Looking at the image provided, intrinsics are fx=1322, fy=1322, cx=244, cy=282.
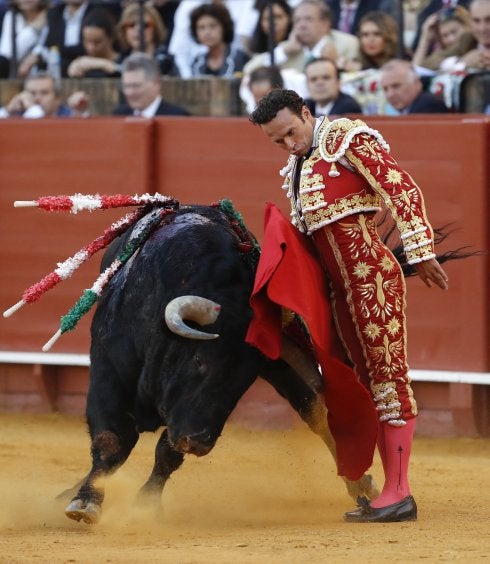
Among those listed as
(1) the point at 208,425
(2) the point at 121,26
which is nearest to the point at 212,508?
(1) the point at 208,425

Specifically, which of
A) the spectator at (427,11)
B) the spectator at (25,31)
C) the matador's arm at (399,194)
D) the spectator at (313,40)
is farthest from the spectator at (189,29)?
the matador's arm at (399,194)

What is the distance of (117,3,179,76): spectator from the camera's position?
28.5 feet

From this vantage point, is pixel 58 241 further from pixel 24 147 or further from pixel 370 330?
pixel 370 330

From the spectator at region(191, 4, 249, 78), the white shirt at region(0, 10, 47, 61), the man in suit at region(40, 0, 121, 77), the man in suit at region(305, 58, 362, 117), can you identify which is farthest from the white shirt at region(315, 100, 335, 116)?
the white shirt at region(0, 10, 47, 61)

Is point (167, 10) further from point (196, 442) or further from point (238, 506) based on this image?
point (196, 442)

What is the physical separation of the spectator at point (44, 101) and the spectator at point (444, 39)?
2.18 metres

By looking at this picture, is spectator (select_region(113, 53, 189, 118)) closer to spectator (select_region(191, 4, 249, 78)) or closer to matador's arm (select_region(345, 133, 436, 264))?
spectator (select_region(191, 4, 249, 78))

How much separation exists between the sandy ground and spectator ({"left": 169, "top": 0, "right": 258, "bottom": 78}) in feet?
9.01

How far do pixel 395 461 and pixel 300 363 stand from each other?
46 cm

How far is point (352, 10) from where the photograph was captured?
26.5ft

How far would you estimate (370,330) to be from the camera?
427 centimetres

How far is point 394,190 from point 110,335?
1.09 metres

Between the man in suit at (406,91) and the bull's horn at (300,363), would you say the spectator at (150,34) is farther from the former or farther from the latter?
the bull's horn at (300,363)

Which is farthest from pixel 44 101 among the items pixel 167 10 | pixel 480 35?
pixel 480 35
